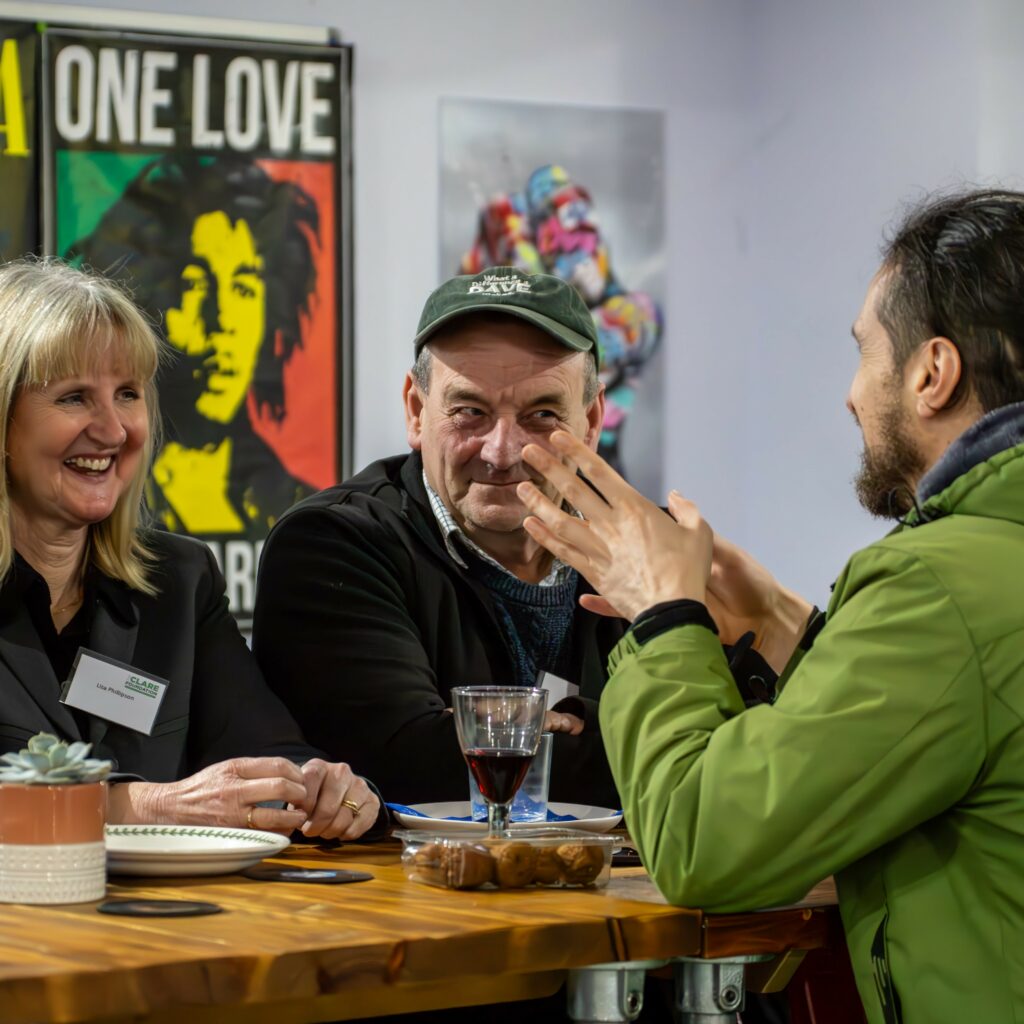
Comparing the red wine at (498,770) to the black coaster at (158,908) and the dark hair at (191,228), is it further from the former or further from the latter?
the dark hair at (191,228)

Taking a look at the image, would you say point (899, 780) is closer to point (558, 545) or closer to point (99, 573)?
point (558, 545)

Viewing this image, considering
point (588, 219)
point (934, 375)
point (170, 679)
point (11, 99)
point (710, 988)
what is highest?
point (11, 99)

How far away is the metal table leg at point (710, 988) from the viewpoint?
1539 mm

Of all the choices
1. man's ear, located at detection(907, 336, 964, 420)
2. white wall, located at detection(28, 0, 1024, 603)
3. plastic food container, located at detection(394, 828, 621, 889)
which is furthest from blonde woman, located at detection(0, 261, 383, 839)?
white wall, located at detection(28, 0, 1024, 603)

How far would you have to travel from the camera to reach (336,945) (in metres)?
1.29

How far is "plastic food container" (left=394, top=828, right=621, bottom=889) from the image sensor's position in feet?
5.25

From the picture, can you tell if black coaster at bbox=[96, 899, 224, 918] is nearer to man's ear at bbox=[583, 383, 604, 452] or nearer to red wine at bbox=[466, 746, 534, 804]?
red wine at bbox=[466, 746, 534, 804]

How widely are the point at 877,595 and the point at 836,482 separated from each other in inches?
126

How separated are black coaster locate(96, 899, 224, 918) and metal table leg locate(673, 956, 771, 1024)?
461 mm

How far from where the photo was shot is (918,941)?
1.47m

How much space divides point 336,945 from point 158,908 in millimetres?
231

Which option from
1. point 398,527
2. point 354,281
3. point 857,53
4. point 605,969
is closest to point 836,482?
point 857,53

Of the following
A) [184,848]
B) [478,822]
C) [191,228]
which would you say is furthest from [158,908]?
[191,228]

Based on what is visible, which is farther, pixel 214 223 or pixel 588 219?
pixel 588 219
